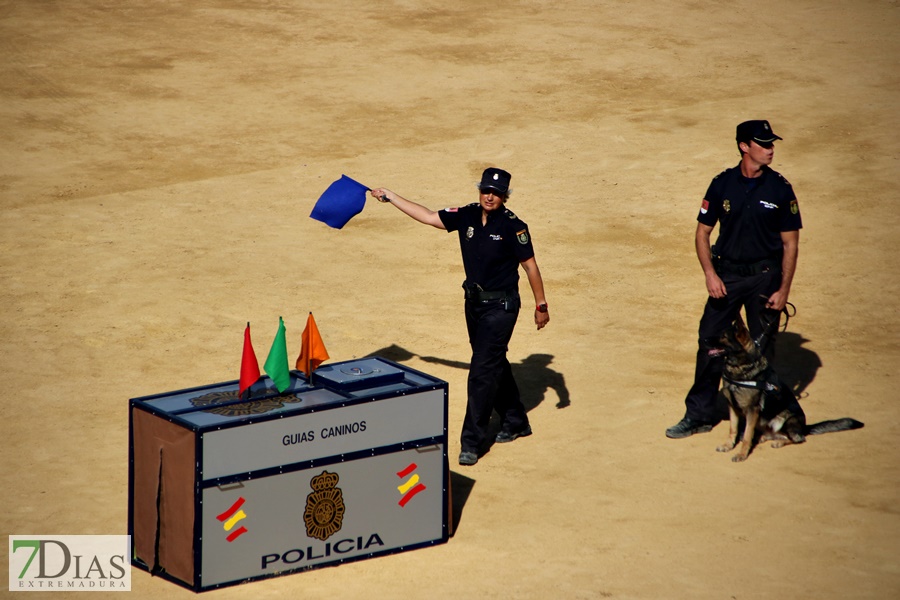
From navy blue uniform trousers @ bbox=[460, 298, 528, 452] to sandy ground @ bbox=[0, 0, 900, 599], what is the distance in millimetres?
280

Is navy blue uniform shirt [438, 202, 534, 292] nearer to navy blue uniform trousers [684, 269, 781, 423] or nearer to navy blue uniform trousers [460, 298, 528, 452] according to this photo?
navy blue uniform trousers [460, 298, 528, 452]

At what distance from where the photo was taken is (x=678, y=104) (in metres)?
18.1

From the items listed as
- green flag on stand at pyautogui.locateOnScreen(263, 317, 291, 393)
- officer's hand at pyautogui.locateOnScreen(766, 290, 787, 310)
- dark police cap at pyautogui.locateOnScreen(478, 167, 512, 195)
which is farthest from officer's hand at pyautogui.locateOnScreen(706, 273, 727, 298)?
green flag on stand at pyautogui.locateOnScreen(263, 317, 291, 393)

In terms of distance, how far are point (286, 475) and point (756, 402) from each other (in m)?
3.71

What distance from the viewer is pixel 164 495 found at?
755 centimetres

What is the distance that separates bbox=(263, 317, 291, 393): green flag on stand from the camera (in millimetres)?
7762

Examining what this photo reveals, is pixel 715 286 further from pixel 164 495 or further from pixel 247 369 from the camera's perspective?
pixel 164 495

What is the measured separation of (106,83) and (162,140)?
2.44m

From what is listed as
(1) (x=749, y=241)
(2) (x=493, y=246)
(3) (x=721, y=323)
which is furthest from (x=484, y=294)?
(1) (x=749, y=241)

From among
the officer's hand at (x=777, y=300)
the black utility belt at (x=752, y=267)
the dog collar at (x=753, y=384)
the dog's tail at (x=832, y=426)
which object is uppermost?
the black utility belt at (x=752, y=267)

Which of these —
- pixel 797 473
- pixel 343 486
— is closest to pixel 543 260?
pixel 797 473

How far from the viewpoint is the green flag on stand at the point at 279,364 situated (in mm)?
7762

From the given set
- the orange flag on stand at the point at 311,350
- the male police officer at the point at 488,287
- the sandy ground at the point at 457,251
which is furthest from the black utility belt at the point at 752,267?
the orange flag on stand at the point at 311,350

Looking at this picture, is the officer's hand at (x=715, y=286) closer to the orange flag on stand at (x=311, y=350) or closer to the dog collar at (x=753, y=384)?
the dog collar at (x=753, y=384)
